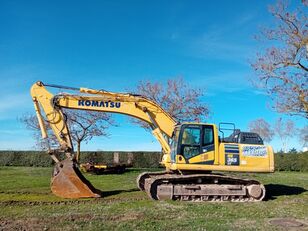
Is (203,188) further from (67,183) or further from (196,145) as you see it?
(67,183)

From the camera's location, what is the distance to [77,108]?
12.6 meters

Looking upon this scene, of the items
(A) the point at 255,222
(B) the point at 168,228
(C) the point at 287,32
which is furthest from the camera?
(C) the point at 287,32

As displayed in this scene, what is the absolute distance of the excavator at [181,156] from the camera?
1166 cm

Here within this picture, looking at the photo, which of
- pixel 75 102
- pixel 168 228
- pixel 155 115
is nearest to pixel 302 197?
pixel 155 115

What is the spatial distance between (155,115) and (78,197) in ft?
12.8

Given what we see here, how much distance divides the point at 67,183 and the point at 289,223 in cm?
667

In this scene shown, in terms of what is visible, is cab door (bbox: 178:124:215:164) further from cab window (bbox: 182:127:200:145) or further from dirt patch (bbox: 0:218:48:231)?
dirt patch (bbox: 0:218:48:231)

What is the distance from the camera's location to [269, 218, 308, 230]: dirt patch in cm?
792

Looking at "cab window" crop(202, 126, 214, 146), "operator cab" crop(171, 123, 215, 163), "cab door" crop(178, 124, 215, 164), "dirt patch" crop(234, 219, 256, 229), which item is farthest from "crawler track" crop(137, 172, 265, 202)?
"dirt patch" crop(234, 219, 256, 229)

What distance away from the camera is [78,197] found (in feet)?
37.9

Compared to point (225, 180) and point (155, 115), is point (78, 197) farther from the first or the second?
point (225, 180)

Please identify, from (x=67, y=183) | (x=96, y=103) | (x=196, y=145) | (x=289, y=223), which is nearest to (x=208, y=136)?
(x=196, y=145)

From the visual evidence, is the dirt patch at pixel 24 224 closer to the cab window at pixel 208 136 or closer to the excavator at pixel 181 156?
the excavator at pixel 181 156

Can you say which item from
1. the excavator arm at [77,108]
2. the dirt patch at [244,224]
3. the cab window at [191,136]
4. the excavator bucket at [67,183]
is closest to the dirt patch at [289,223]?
the dirt patch at [244,224]
